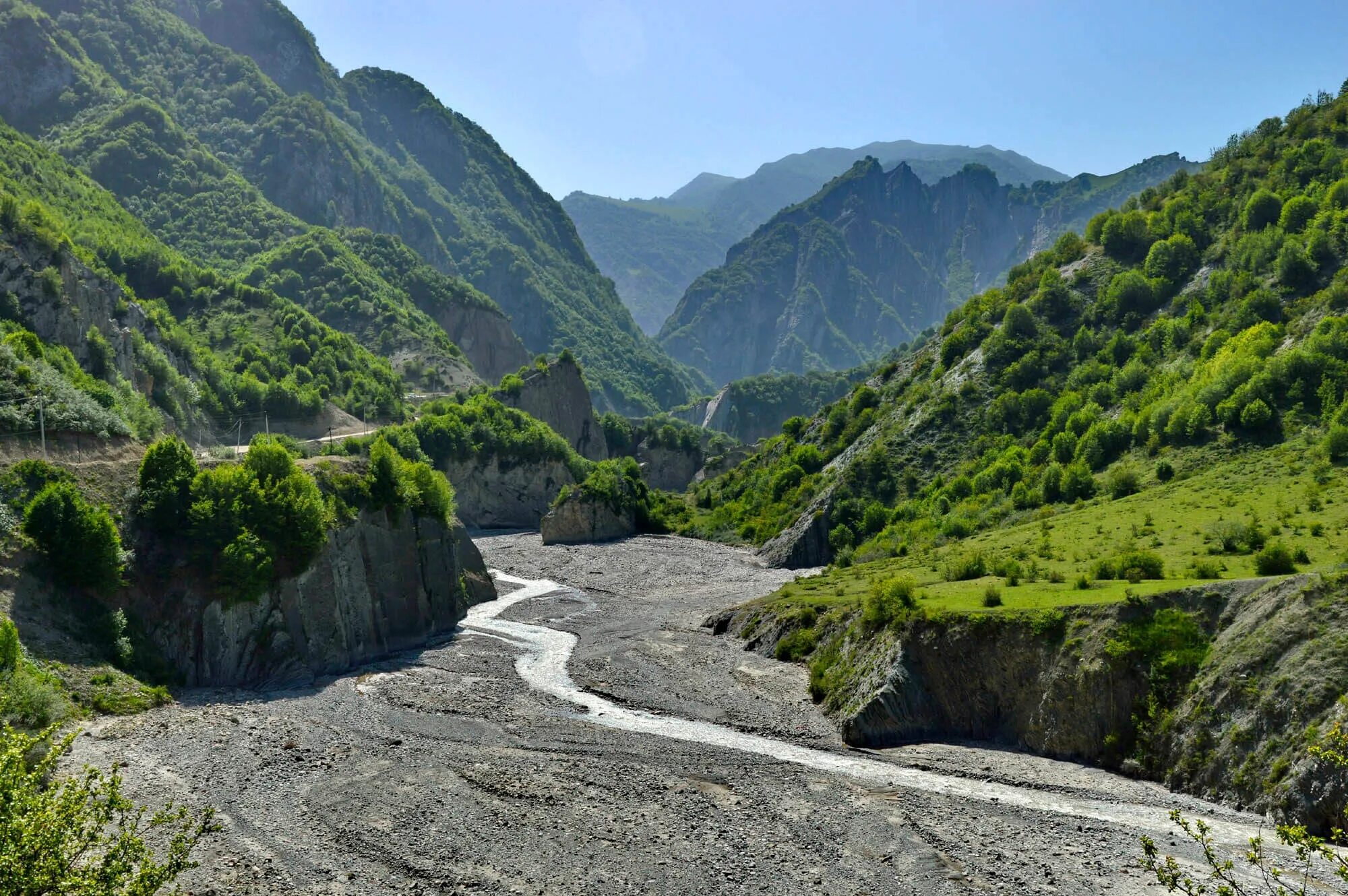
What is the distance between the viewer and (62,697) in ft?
139

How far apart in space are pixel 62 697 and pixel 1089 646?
42834 mm

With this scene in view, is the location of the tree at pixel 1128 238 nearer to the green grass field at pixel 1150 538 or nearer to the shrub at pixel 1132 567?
the green grass field at pixel 1150 538

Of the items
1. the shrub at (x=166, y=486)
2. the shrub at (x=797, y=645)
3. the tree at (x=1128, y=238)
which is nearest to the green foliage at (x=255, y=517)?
the shrub at (x=166, y=486)

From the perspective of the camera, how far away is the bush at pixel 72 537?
48.9 m

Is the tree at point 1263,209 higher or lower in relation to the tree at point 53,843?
higher

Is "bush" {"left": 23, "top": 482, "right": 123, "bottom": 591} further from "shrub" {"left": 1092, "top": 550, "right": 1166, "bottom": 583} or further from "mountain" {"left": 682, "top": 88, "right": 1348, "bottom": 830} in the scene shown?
"shrub" {"left": 1092, "top": 550, "right": 1166, "bottom": 583}

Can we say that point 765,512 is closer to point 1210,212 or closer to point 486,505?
point 486,505

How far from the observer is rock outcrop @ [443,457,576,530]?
166m

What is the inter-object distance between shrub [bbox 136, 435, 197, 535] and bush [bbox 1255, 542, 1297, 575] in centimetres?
5479

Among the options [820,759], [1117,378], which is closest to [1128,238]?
[1117,378]

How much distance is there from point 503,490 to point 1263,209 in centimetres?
11760

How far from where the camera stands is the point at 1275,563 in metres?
42.8

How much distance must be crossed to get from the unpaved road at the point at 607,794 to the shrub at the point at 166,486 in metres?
11.0

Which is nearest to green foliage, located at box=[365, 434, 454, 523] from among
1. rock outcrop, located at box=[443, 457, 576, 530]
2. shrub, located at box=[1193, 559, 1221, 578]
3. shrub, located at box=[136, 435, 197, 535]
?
shrub, located at box=[136, 435, 197, 535]
